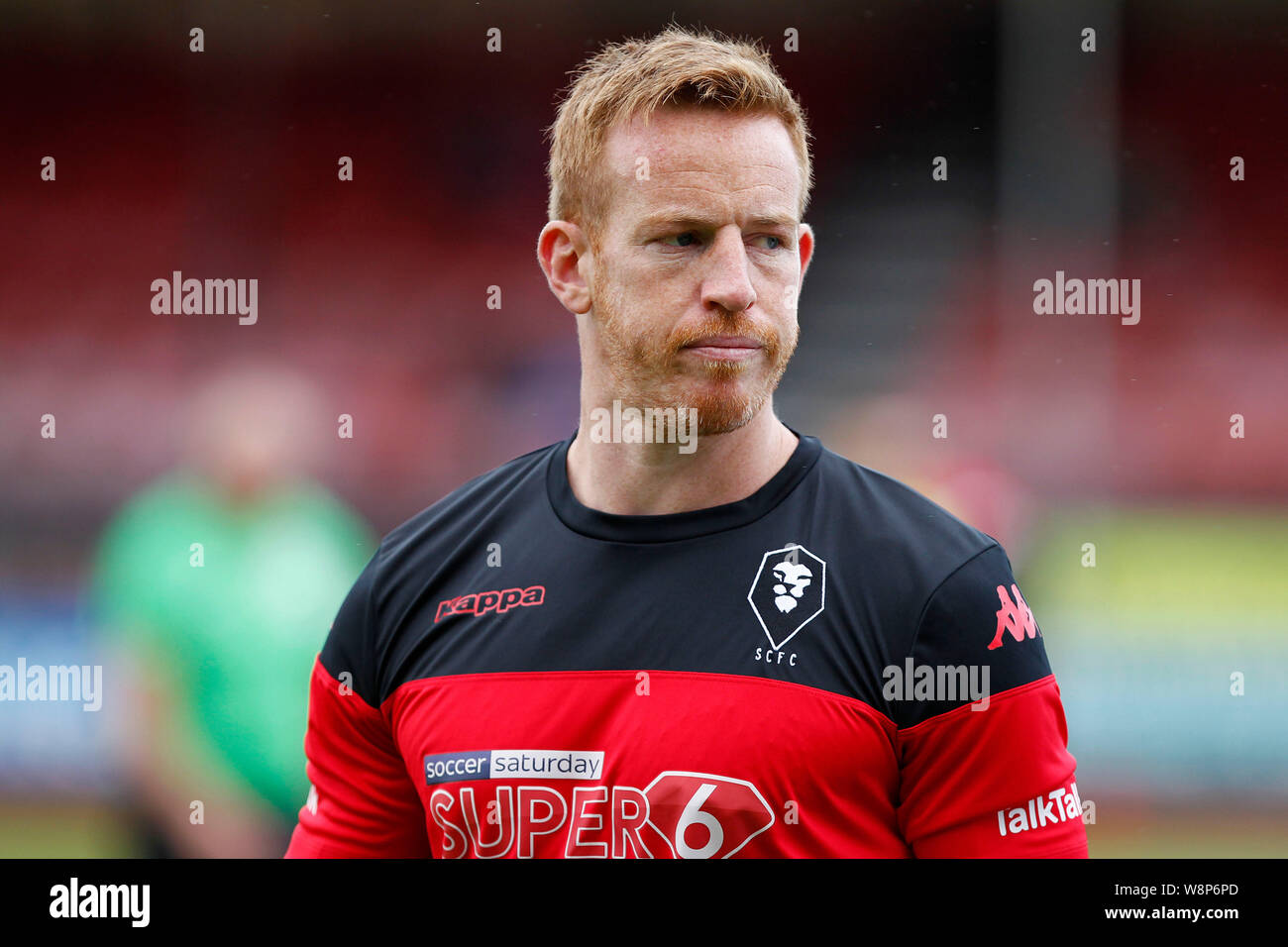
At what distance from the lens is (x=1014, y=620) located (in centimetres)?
208

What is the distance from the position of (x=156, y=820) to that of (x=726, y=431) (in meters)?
4.80

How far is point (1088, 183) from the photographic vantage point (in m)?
6.17

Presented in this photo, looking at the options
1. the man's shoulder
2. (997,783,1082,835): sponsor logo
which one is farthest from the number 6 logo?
the man's shoulder

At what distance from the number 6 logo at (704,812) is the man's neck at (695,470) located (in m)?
0.54

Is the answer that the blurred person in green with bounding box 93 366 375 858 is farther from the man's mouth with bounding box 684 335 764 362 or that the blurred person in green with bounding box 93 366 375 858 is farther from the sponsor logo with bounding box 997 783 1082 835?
the sponsor logo with bounding box 997 783 1082 835

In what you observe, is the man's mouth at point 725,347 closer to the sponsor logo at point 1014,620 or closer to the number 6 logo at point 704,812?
the sponsor logo at point 1014,620

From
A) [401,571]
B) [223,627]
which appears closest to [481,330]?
[223,627]

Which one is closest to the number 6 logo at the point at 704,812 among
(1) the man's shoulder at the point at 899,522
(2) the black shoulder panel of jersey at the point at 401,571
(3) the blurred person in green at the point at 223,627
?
(1) the man's shoulder at the point at 899,522

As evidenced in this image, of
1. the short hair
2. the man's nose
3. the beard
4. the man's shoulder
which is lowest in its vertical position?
the man's shoulder

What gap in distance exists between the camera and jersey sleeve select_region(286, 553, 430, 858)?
2.38m

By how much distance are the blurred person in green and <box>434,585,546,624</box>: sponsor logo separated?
10.7 feet

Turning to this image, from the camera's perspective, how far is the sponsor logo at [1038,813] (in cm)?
200

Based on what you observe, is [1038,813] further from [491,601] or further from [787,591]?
[491,601]

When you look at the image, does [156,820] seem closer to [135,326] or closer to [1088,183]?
[135,326]
